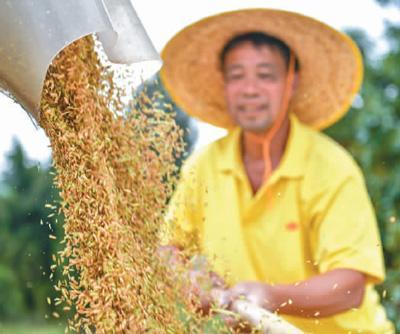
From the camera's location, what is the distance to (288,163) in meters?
2.52

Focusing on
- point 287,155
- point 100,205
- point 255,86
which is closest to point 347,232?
point 287,155

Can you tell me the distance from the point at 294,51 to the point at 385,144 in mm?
2243

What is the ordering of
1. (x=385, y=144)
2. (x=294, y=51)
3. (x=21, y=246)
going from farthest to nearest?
(x=21, y=246) < (x=385, y=144) < (x=294, y=51)

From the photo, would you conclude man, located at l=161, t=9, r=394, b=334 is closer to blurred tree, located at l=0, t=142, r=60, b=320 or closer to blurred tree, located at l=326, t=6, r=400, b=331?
blurred tree, located at l=326, t=6, r=400, b=331

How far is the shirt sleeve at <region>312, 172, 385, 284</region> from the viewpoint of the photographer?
2.31m

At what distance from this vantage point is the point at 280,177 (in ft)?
8.21

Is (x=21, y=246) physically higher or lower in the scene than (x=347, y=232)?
lower

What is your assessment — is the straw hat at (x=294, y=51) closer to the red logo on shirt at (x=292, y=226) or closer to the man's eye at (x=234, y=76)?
the man's eye at (x=234, y=76)

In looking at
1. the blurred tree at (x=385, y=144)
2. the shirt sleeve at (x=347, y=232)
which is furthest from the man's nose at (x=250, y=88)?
the blurred tree at (x=385, y=144)

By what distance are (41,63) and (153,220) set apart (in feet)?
1.52

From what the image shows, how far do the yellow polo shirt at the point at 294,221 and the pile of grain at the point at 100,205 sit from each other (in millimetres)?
386

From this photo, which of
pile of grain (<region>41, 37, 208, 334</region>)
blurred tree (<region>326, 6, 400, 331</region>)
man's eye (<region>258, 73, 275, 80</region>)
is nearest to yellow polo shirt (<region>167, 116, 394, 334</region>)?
man's eye (<region>258, 73, 275, 80</region>)

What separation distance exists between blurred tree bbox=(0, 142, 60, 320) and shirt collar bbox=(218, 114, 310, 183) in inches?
148

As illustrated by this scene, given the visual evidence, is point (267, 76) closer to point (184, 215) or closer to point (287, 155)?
point (287, 155)
